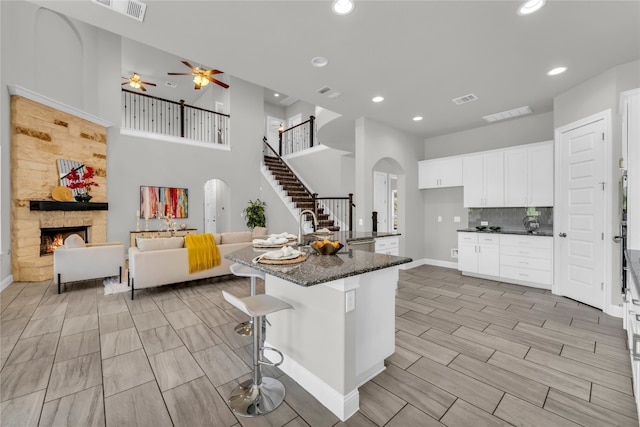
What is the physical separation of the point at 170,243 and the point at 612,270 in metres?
6.15

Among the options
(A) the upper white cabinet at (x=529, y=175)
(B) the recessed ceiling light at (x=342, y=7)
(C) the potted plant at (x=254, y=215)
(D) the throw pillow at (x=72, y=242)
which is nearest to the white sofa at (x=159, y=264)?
(D) the throw pillow at (x=72, y=242)

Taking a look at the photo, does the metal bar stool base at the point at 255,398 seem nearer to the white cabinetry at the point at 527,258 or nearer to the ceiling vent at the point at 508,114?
the white cabinetry at the point at 527,258

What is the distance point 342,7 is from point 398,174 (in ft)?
13.6

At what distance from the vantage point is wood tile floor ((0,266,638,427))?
1.74m

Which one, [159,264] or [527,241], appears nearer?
[159,264]

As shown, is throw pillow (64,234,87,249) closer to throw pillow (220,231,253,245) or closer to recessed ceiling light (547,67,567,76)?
throw pillow (220,231,253,245)

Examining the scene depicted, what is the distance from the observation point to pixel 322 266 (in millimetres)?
1893

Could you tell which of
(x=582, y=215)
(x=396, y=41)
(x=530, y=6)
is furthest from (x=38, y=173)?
(x=582, y=215)

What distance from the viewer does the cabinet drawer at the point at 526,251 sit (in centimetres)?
438

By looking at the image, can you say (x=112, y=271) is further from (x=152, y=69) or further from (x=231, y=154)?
(x=152, y=69)

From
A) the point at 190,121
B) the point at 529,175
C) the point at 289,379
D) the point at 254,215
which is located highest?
the point at 190,121

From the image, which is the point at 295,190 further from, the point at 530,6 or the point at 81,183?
the point at 530,6

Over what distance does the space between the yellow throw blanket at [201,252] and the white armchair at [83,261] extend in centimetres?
117

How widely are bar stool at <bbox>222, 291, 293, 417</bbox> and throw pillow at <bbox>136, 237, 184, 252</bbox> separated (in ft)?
9.84
